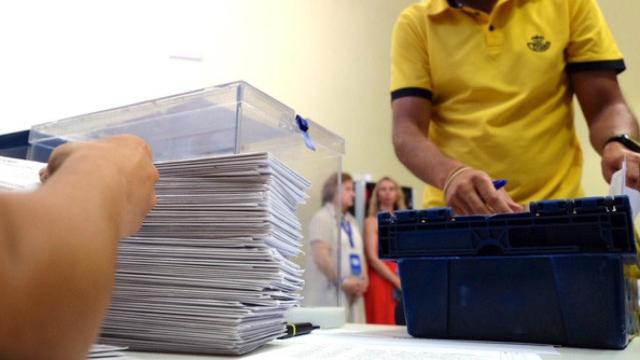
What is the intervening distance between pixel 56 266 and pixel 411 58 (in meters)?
1.10

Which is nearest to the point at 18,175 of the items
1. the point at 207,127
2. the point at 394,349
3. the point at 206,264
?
the point at 206,264

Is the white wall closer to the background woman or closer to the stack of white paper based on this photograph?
the background woman

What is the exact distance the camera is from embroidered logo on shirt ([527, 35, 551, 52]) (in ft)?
3.74

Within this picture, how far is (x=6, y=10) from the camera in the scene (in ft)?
4.55

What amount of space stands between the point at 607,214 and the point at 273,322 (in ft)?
1.31

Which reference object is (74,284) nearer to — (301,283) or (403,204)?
(301,283)

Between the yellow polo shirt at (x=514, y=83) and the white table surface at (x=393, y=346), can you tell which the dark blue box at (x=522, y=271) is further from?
the yellow polo shirt at (x=514, y=83)

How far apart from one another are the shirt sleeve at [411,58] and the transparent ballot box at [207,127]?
0.27m

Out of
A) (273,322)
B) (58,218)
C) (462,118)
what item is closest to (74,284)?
(58,218)

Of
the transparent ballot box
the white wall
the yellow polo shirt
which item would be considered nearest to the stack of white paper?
the transparent ballot box

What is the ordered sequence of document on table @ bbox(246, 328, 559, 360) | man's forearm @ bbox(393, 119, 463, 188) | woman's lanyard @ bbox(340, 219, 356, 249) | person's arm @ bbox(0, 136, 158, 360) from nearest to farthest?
person's arm @ bbox(0, 136, 158, 360)
document on table @ bbox(246, 328, 559, 360)
man's forearm @ bbox(393, 119, 463, 188)
woman's lanyard @ bbox(340, 219, 356, 249)

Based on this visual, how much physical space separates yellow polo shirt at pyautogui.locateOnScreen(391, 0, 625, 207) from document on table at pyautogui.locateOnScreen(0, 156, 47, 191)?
30.8 inches

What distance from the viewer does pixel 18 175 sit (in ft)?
1.85

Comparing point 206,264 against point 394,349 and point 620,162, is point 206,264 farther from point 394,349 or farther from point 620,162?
point 620,162
